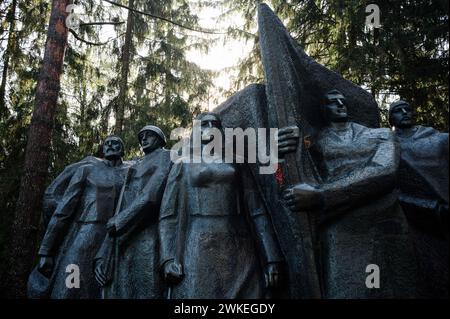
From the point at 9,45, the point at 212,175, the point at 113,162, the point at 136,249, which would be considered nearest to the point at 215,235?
the point at 212,175

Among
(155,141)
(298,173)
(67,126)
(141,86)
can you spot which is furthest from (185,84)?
(298,173)

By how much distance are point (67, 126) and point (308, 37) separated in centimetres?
657

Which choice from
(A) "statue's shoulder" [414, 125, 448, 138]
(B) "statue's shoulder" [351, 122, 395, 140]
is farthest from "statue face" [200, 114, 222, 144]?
(A) "statue's shoulder" [414, 125, 448, 138]

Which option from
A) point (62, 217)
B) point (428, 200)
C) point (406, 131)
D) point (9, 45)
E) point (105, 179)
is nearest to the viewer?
point (428, 200)

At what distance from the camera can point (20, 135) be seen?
1113 cm

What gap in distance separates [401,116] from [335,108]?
2.76 ft

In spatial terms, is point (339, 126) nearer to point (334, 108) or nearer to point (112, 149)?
point (334, 108)

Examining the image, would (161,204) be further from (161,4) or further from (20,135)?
(161,4)

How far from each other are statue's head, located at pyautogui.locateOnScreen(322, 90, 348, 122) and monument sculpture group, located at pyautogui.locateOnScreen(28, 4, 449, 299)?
0.01 meters

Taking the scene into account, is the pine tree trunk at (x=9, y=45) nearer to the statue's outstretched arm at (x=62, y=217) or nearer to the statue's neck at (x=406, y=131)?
the statue's outstretched arm at (x=62, y=217)

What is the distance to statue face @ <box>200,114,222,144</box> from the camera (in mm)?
4988

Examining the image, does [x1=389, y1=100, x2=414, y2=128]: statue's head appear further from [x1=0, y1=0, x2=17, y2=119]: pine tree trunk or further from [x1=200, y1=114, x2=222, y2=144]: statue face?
[x1=0, y1=0, x2=17, y2=119]: pine tree trunk

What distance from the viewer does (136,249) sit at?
16.5ft

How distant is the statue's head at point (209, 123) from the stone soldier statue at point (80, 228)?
1.64 meters
